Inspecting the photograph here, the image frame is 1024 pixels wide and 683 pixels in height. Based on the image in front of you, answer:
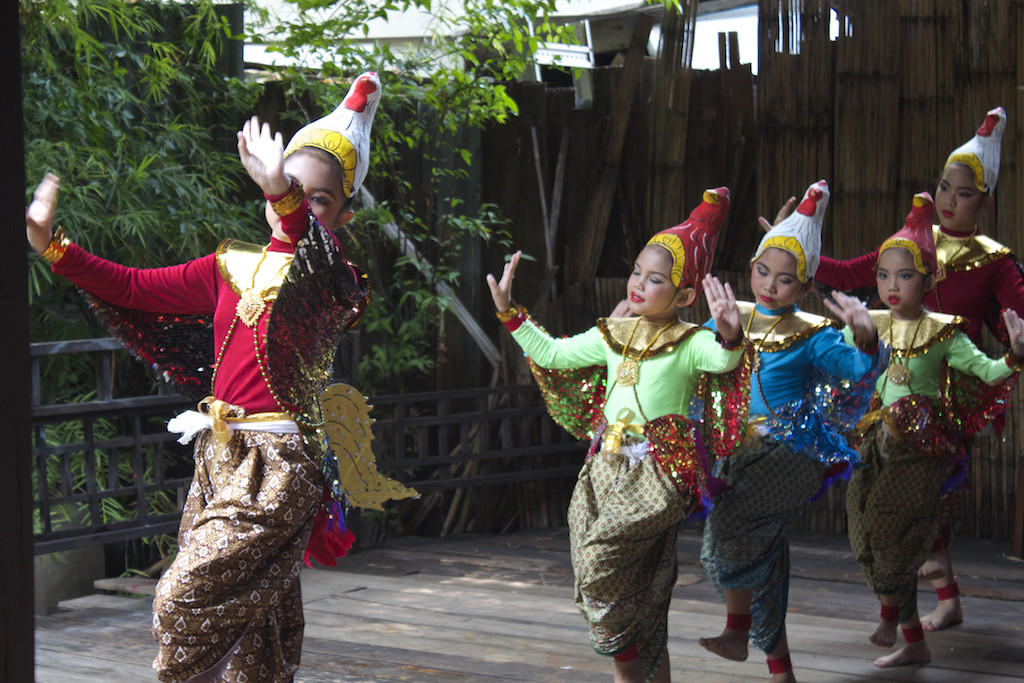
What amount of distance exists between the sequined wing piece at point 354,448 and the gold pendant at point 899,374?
1583 mm

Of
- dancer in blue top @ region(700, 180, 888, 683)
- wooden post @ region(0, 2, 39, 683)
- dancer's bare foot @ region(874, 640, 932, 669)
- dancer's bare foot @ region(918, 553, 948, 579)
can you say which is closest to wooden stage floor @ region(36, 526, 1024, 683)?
dancer's bare foot @ region(874, 640, 932, 669)

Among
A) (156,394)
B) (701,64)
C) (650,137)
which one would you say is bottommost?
(156,394)

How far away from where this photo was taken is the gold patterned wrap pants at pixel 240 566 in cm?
223

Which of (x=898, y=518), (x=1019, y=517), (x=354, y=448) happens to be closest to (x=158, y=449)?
(x=354, y=448)

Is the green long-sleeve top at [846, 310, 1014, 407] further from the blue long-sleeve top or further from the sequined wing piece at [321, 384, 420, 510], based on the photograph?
the sequined wing piece at [321, 384, 420, 510]

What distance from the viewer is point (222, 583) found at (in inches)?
88.4

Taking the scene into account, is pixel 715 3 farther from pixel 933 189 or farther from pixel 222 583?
pixel 222 583

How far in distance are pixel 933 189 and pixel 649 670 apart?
3.05 meters

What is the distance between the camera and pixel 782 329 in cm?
312

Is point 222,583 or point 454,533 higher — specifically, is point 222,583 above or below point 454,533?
above

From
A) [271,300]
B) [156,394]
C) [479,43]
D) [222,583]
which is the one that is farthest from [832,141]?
[222,583]

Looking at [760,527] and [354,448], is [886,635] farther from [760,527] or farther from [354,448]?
[354,448]

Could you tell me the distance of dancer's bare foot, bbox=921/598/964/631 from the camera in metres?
3.75

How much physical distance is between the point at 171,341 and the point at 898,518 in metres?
2.10
